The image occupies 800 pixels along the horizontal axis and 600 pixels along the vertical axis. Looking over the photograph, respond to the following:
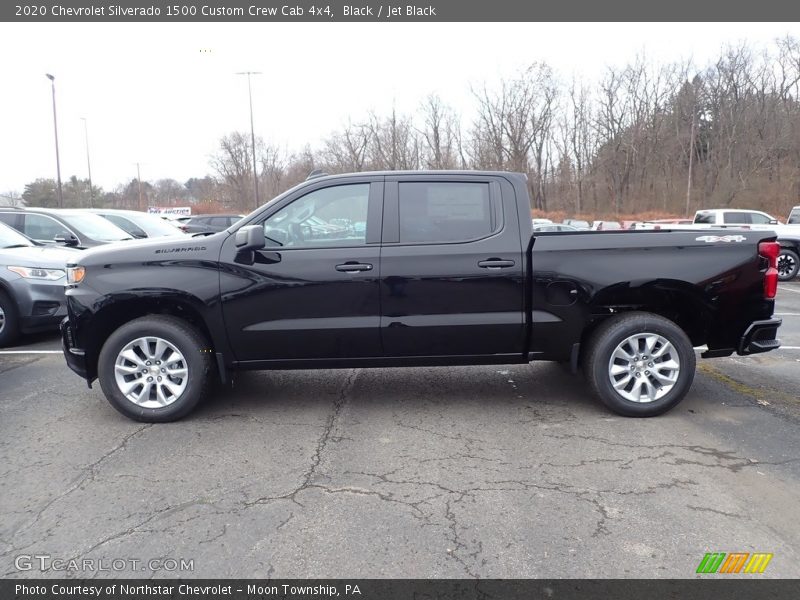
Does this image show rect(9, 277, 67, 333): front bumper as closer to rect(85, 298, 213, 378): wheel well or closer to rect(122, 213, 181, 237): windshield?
rect(85, 298, 213, 378): wheel well

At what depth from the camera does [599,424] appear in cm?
450

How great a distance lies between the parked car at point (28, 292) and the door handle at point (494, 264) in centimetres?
595

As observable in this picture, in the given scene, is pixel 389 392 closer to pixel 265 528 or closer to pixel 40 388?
pixel 265 528

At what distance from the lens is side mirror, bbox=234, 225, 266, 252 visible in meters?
4.32

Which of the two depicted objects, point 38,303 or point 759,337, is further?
point 38,303

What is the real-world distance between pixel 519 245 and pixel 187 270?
8.67 ft

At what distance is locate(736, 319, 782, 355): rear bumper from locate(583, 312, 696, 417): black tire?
0.49 meters

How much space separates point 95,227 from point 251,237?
7.19 meters

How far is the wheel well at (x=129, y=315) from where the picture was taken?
4.61m

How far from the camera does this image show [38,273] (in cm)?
747

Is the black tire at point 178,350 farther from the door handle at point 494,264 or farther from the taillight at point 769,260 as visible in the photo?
the taillight at point 769,260

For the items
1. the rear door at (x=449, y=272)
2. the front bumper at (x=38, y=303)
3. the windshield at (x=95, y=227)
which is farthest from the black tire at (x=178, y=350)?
the windshield at (x=95, y=227)

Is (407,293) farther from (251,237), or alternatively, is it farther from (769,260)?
(769,260)

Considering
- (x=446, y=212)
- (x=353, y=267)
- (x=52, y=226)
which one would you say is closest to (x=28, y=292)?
(x=52, y=226)
